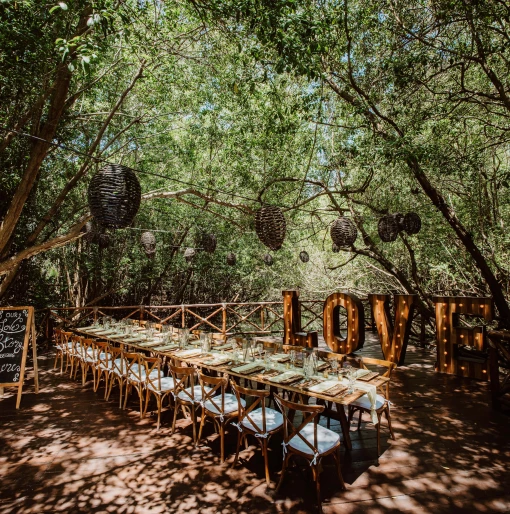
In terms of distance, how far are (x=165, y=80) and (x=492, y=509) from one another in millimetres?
6761

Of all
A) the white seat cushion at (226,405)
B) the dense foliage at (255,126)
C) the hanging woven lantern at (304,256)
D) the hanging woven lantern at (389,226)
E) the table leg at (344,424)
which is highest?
the dense foliage at (255,126)

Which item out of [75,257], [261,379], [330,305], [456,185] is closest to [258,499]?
[261,379]

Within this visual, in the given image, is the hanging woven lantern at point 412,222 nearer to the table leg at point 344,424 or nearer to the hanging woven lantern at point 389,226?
the hanging woven lantern at point 389,226

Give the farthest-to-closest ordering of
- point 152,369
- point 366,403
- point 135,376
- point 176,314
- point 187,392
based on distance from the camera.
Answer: point 176,314 → point 135,376 → point 152,369 → point 187,392 → point 366,403

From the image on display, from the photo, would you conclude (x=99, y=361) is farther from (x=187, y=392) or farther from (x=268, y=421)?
(x=268, y=421)

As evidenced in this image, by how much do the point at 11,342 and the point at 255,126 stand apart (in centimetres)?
549

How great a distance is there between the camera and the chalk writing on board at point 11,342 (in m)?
4.68

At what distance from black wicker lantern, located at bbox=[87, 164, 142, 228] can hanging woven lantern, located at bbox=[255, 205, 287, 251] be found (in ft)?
5.42

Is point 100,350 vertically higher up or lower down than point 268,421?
higher up

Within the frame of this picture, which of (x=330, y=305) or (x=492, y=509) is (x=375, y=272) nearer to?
(x=330, y=305)

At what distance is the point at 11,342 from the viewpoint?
190 inches

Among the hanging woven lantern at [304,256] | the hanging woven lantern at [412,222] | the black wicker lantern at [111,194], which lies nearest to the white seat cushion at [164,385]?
the black wicker lantern at [111,194]

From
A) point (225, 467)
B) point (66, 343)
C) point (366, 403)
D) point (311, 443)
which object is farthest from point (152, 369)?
point (66, 343)

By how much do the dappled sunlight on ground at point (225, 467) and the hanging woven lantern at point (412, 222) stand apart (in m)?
2.76
